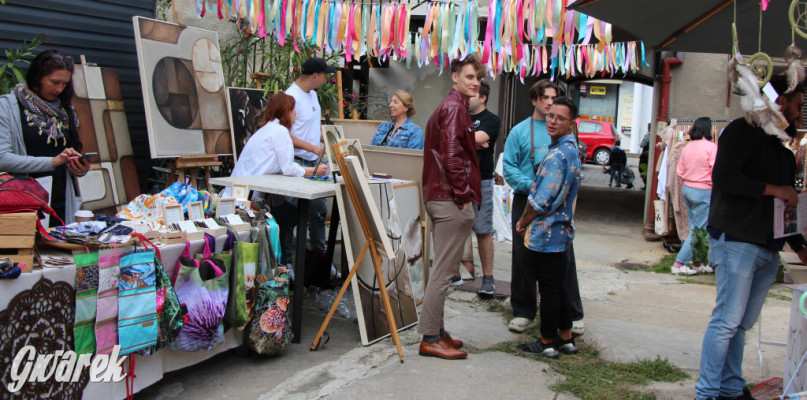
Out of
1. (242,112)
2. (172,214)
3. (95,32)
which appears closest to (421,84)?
(242,112)

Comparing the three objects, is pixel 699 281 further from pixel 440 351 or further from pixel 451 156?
pixel 451 156

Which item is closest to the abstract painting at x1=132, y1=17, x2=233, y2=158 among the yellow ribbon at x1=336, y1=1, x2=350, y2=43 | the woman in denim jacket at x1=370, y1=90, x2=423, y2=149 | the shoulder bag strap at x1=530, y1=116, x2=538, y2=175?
the yellow ribbon at x1=336, y1=1, x2=350, y2=43

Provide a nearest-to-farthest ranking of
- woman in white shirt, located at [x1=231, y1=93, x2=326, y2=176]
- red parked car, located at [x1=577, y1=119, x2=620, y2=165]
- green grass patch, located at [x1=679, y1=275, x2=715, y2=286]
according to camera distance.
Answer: woman in white shirt, located at [x1=231, y1=93, x2=326, y2=176] < green grass patch, located at [x1=679, y1=275, x2=715, y2=286] < red parked car, located at [x1=577, y1=119, x2=620, y2=165]

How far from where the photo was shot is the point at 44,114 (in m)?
3.93

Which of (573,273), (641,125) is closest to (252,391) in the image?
(573,273)

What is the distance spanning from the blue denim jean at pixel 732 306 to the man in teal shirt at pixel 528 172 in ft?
4.12

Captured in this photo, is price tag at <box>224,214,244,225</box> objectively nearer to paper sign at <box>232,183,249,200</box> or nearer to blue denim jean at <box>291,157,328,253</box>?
paper sign at <box>232,183,249,200</box>

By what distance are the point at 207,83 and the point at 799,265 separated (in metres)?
4.97

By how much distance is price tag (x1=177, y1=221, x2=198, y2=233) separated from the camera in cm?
343

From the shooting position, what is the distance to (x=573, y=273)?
4629 millimetres

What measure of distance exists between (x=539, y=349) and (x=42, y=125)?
11.6ft

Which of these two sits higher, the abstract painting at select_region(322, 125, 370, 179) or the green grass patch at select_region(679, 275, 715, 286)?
the abstract painting at select_region(322, 125, 370, 179)

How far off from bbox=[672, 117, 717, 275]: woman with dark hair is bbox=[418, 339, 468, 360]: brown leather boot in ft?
13.5

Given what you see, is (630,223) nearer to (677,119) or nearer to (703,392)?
(677,119)
